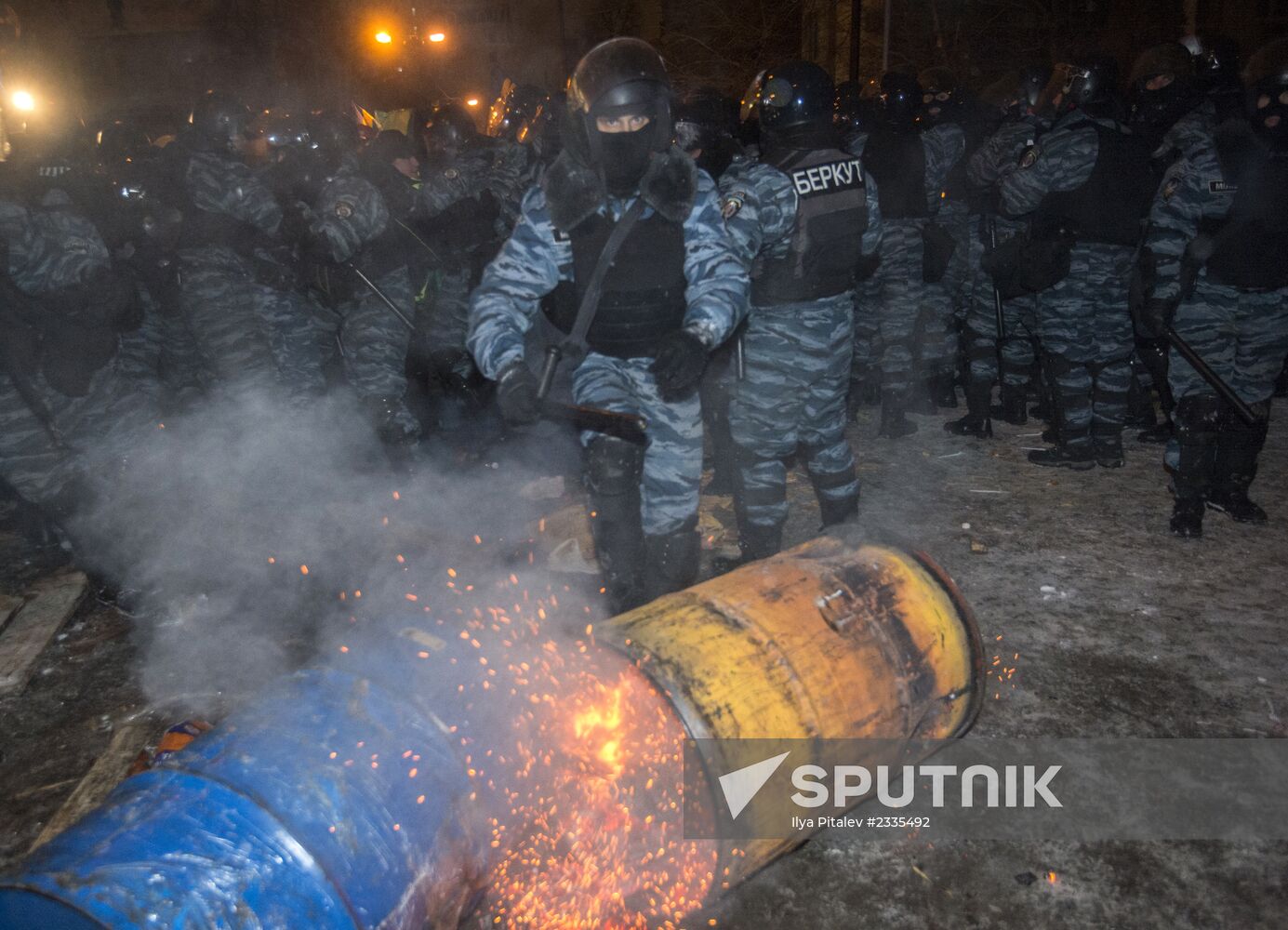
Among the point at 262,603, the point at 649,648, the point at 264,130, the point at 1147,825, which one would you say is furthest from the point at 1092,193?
the point at 264,130

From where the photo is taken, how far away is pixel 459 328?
6602mm

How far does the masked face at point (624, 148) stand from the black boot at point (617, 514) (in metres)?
1.09

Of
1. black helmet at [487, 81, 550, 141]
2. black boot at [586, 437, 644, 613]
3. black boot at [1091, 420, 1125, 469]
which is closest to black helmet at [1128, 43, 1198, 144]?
black boot at [1091, 420, 1125, 469]

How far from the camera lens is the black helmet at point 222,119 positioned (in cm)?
634

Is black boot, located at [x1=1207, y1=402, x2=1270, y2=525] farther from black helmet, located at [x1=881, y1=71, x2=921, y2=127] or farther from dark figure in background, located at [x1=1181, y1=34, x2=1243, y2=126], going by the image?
black helmet, located at [x1=881, y1=71, x2=921, y2=127]

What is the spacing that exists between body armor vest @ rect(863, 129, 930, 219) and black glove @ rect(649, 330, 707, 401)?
3.41m

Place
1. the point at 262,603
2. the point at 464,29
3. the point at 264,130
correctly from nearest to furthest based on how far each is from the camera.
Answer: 1. the point at 262,603
2. the point at 264,130
3. the point at 464,29

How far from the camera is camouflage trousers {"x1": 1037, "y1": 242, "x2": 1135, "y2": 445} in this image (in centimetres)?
520

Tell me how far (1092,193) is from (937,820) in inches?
163

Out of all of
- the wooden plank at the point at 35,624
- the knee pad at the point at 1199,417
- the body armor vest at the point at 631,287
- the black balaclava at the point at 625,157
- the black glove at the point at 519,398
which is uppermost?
the black balaclava at the point at 625,157

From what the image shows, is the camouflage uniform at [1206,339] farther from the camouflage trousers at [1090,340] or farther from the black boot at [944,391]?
the black boot at [944,391]

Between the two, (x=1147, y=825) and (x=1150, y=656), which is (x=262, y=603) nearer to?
(x=1147, y=825)

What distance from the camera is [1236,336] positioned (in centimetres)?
439

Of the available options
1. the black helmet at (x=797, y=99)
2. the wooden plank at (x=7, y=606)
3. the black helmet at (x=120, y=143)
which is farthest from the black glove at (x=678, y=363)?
the black helmet at (x=120, y=143)
